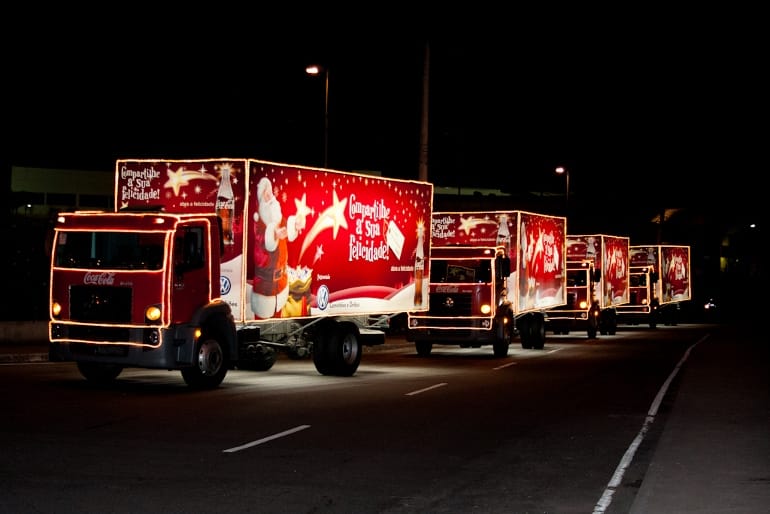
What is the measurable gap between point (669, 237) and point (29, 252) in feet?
314

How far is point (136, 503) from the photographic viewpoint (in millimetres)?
9016

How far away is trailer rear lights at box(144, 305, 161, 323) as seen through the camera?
18.0 metres

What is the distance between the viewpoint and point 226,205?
19.6 meters

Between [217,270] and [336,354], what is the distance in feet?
13.9

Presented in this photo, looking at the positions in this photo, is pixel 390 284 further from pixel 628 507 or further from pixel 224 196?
pixel 628 507

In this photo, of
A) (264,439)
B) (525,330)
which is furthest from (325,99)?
(264,439)

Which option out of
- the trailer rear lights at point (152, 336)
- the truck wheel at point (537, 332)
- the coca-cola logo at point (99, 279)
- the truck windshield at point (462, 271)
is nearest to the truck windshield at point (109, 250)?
the coca-cola logo at point (99, 279)

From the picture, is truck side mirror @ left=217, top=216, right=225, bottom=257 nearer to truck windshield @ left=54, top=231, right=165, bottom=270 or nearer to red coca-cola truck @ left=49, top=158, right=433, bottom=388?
red coca-cola truck @ left=49, top=158, right=433, bottom=388

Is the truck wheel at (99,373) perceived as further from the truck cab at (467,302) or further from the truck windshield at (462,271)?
the truck windshield at (462,271)

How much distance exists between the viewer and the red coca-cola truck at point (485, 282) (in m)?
29.5

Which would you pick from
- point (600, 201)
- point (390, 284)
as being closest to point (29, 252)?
point (390, 284)

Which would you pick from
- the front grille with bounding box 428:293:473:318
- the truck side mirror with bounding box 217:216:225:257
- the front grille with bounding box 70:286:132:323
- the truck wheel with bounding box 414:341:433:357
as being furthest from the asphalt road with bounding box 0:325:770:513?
the truck wheel with bounding box 414:341:433:357

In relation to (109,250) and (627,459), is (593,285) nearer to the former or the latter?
(109,250)

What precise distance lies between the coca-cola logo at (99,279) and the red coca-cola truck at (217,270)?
2 cm
